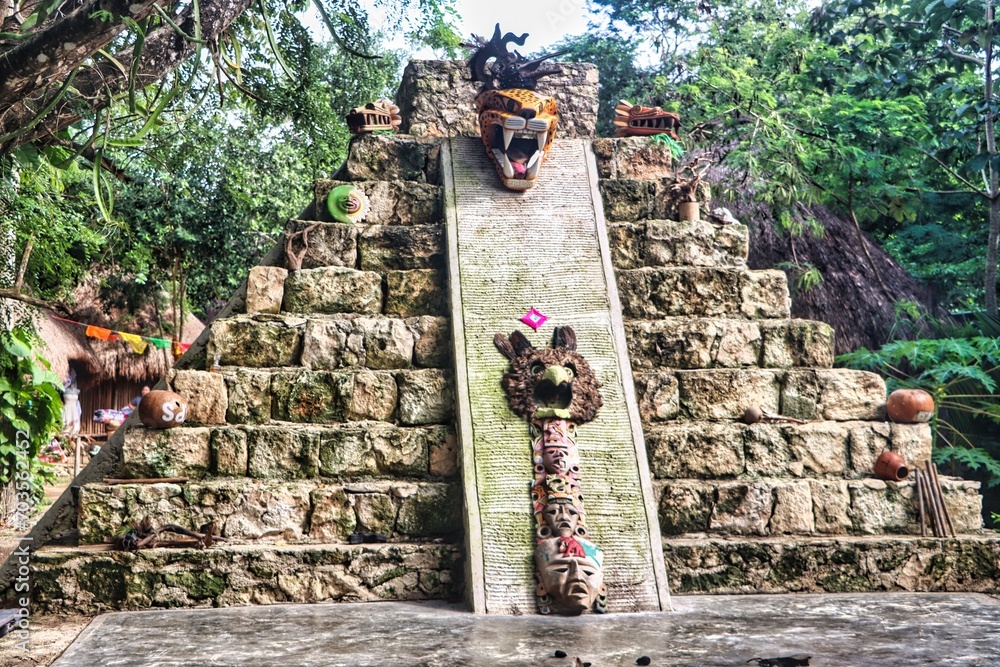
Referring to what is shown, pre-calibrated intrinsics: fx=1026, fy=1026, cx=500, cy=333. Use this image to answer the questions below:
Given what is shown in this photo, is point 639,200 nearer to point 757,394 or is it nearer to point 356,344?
point 757,394

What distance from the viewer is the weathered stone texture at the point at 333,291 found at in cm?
723

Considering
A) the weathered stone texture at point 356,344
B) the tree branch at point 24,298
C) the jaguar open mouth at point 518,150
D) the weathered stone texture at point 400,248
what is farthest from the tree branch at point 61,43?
the tree branch at point 24,298

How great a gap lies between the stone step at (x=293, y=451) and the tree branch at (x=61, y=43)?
3.08 m

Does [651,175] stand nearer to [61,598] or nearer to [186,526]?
[186,526]

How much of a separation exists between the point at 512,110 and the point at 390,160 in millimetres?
1154

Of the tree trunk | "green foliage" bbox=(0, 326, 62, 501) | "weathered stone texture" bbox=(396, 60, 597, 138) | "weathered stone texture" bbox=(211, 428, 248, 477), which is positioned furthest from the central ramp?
the tree trunk

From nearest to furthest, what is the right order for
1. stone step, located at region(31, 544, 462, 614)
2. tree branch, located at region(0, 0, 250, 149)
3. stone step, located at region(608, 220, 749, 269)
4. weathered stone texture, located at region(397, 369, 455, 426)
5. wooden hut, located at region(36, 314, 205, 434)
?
1. tree branch, located at region(0, 0, 250, 149)
2. stone step, located at region(31, 544, 462, 614)
3. weathered stone texture, located at region(397, 369, 455, 426)
4. stone step, located at region(608, 220, 749, 269)
5. wooden hut, located at region(36, 314, 205, 434)

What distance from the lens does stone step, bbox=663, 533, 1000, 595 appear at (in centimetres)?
625

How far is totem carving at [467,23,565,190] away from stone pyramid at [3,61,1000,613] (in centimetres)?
61

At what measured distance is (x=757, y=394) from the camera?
710 cm

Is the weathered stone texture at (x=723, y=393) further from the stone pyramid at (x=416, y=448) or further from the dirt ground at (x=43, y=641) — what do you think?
the dirt ground at (x=43, y=641)

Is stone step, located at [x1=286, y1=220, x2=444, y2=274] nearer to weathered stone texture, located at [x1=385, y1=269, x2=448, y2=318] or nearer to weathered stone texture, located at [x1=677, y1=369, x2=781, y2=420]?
weathered stone texture, located at [x1=385, y1=269, x2=448, y2=318]

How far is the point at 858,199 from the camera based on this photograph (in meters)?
12.6

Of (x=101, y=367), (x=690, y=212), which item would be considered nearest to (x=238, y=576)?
(x=690, y=212)
